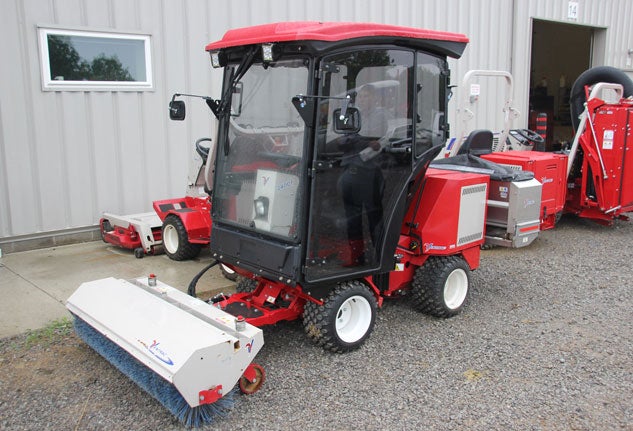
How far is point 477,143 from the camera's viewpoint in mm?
5785

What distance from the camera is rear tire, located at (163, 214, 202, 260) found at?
19.3 ft

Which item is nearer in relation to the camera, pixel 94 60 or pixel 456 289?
pixel 456 289

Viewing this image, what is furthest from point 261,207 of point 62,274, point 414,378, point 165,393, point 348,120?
point 62,274

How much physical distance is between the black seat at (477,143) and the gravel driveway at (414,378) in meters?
1.46

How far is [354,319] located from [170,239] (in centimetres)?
273

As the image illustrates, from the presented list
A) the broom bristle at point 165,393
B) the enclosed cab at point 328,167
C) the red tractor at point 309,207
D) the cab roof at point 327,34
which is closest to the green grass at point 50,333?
the red tractor at point 309,207

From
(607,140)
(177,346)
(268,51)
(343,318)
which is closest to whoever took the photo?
(177,346)

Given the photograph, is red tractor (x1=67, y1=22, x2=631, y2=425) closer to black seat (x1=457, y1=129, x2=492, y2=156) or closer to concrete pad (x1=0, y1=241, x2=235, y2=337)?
concrete pad (x1=0, y1=241, x2=235, y2=337)

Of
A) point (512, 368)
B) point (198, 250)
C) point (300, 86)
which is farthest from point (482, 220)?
point (198, 250)

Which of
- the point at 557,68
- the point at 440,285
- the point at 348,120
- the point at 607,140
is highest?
the point at 557,68

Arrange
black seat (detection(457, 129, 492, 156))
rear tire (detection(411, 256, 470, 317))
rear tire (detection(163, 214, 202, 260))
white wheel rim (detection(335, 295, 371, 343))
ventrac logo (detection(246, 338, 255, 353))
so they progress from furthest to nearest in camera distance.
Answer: rear tire (detection(163, 214, 202, 260)), black seat (detection(457, 129, 492, 156)), rear tire (detection(411, 256, 470, 317)), white wheel rim (detection(335, 295, 371, 343)), ventrac logo (detection(246, 338, 255, 353))

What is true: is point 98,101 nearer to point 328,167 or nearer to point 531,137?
point 328,167

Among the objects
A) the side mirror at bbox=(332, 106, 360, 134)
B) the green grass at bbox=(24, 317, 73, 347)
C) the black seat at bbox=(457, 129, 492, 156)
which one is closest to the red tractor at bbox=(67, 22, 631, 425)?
the side mirror at bbox=(332, 106, 360, 134)

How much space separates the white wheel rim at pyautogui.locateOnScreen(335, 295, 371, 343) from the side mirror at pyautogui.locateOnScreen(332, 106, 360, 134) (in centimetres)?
119
